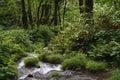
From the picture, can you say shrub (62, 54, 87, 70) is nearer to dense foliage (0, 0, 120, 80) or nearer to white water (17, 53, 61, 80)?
dense foliage (0, 0, 120, 80)

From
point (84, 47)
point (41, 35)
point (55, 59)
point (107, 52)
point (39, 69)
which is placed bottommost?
point (41, 35)

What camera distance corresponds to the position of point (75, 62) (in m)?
10.3

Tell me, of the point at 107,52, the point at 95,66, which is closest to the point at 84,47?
the point at 107,52

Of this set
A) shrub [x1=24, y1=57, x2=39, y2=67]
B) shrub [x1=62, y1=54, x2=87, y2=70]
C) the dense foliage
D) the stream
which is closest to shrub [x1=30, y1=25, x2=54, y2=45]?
the dense foliage

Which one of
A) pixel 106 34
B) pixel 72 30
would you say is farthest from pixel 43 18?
pixel 106 34

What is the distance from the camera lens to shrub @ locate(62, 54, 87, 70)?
403 inches

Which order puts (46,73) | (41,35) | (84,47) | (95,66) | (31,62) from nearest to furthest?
1. (95,66)
2. (46,73)
3. (31,62)
4. (84,47)
5. (41,35)

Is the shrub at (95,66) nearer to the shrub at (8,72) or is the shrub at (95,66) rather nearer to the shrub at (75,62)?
the shrub at (75,62)

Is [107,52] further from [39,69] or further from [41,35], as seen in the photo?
[41,35]

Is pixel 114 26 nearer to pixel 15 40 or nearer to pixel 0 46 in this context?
pixel 0 46

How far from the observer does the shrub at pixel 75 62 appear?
1023cm

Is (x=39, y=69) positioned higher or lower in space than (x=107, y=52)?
lower

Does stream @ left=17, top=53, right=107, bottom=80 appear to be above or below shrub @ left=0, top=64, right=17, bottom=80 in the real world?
below

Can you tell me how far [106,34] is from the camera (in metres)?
11.4
